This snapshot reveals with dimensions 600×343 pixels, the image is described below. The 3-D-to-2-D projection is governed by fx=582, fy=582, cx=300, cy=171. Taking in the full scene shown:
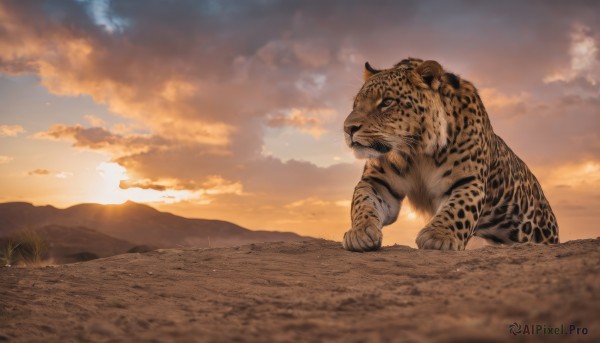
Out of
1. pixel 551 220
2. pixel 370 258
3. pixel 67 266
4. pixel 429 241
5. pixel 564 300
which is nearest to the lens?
pixel 564 300

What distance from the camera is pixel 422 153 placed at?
726 cm

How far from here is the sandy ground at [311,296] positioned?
2.35 meters

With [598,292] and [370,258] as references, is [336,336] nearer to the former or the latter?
[598,292]

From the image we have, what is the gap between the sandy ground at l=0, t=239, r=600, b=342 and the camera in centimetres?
235

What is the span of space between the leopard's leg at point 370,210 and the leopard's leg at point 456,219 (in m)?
0.53

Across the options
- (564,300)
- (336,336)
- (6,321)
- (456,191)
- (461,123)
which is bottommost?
(6,321)

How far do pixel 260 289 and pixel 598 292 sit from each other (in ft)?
8.24

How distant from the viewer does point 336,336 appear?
97.3 inches

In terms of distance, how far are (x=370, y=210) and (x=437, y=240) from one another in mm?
1074

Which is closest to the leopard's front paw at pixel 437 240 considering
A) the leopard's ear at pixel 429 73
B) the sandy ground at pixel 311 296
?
the sandy ground at pixel 311 296

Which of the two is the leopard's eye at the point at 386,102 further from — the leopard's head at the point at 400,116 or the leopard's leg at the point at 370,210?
the leopard's leg at the point at 370,210

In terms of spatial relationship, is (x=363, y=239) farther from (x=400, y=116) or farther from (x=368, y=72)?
(x=368, y=72)

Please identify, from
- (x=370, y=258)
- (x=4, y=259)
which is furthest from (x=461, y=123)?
(x=4, y=259)

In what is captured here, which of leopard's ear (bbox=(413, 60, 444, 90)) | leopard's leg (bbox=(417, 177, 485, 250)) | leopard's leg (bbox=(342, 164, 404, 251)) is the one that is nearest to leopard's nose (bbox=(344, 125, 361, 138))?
leopard's leg (bbox=(342, 164, 404, 251))
